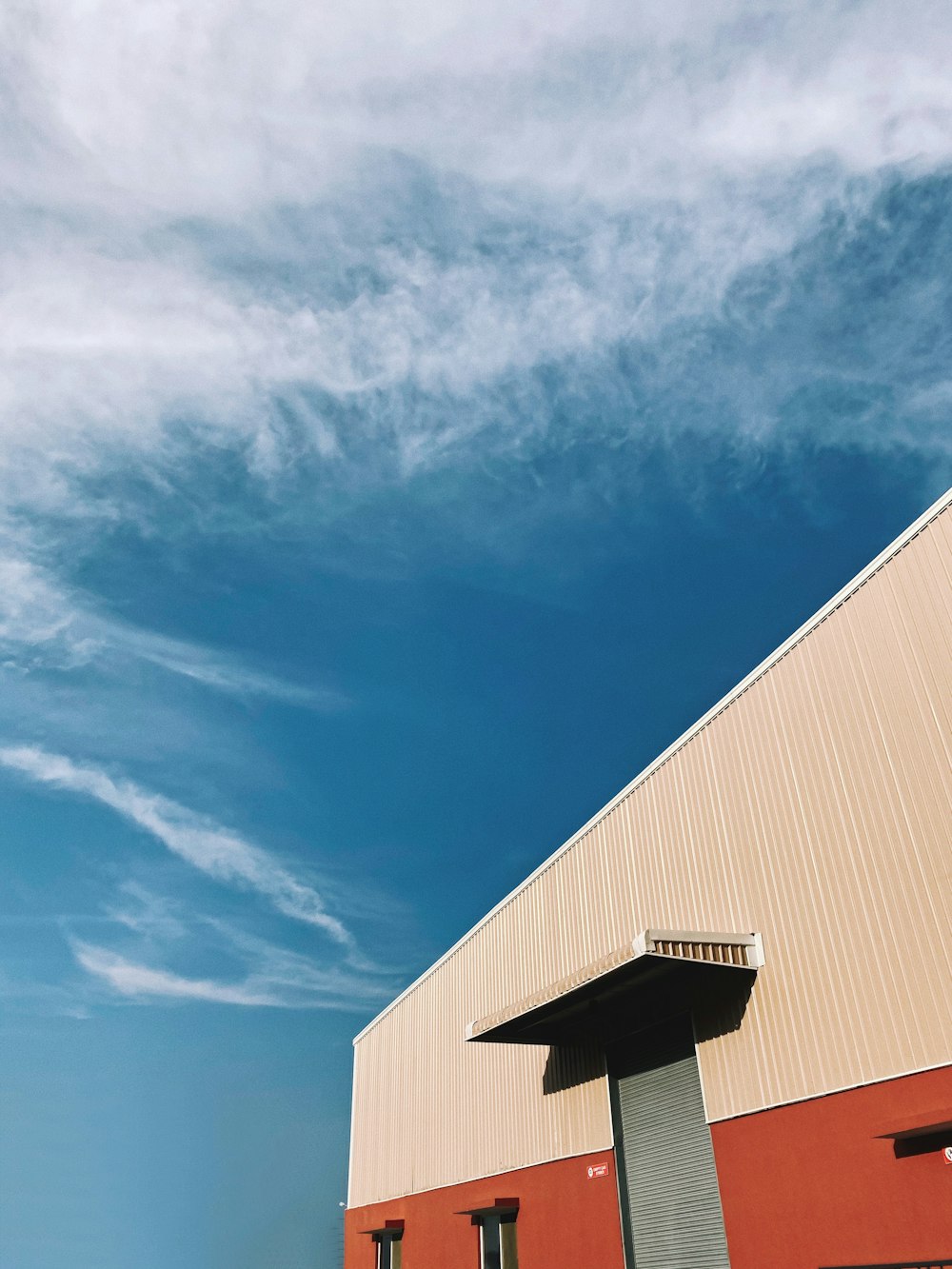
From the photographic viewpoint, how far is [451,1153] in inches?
1003

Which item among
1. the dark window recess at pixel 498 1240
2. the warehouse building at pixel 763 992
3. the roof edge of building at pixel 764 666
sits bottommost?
the dark window recess at pixel 498 1240

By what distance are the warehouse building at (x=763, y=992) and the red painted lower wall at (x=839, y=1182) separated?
0.03 metres

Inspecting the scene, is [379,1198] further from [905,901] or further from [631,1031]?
[905,901]

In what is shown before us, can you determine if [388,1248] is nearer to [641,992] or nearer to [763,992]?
[641,992]

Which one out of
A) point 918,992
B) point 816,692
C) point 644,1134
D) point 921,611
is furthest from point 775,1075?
point 921,611

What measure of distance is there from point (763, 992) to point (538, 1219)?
351 inches

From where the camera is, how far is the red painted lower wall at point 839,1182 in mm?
12195

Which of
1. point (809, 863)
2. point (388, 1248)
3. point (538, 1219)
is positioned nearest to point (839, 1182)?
point (809, 863)

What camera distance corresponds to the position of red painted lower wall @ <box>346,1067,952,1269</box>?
40.1 ft

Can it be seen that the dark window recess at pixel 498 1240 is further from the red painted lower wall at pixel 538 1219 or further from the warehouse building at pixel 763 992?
the red painted lower wall at pixel 538 1219

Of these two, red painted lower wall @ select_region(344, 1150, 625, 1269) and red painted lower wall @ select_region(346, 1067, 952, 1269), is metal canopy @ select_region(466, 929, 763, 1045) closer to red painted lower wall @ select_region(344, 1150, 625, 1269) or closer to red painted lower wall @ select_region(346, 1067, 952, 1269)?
red painted lower wall @ select_region(346, 1067, 952, 1269)

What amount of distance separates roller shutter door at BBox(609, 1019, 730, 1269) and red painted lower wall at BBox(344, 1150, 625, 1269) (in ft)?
1.41

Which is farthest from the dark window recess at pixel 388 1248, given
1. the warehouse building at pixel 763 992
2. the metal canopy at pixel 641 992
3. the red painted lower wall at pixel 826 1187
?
the metal canopy at pixel 641 992

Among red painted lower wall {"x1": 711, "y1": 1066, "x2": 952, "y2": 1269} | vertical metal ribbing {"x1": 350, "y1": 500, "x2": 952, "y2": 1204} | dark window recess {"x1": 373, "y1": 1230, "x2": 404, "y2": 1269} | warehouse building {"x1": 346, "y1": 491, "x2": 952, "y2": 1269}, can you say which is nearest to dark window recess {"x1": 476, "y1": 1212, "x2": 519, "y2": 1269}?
warehouse building {"x1": 346, "y1": 491, "x2": 952, "y2": 1269}
